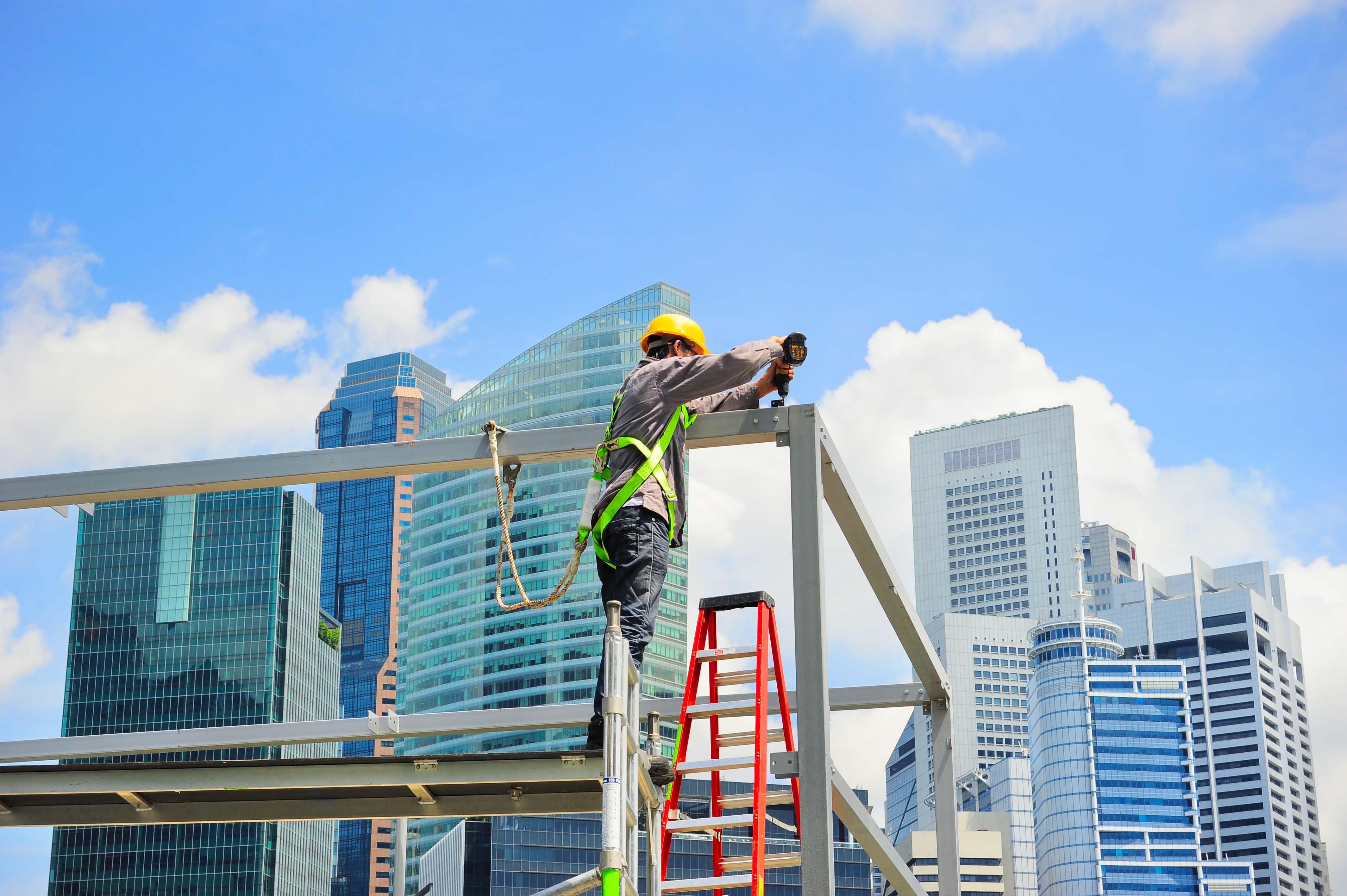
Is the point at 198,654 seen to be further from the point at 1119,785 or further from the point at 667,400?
the point at 667,400

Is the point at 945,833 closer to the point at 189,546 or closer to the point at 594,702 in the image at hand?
the point at 594,702

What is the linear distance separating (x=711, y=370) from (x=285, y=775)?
2893mm

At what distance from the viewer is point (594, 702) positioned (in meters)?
7.28

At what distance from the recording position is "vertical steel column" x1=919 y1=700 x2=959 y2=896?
1009 centimetres

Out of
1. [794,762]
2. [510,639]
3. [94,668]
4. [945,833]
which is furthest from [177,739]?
[510,639]

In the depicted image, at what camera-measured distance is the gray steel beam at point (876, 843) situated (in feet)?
28.7

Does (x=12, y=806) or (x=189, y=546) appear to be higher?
(x=189, y=546)

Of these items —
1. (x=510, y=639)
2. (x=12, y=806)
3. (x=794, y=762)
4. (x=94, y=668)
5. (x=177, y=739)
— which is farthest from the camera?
(x=510, y=639)

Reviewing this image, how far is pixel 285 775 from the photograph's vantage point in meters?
7.30

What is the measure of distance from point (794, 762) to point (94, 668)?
5651 inches

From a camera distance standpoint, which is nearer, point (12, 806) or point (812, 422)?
point (812, 422)

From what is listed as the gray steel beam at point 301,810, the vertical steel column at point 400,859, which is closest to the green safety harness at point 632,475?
the gray steel beam at point 301,810

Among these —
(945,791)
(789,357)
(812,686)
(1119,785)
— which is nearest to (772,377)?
(789,357)

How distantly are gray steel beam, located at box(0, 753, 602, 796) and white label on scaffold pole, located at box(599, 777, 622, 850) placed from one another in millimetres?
625
